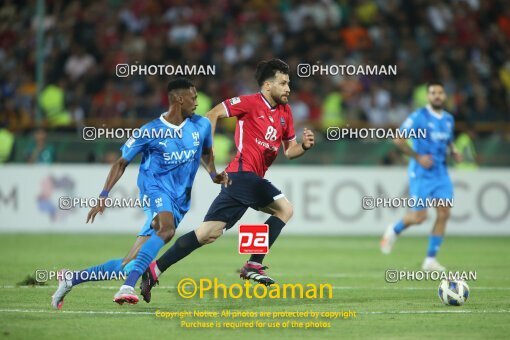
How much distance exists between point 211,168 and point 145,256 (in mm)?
1362

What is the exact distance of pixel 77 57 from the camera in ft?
77.1

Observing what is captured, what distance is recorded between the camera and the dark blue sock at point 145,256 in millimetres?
9430

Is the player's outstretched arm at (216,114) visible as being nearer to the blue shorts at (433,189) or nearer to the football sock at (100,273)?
the football sock at (100,273)

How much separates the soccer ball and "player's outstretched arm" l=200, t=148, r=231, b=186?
246cm

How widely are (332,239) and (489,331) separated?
12061 millimetres

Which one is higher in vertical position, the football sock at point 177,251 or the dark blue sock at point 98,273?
the football sock at point 177,251

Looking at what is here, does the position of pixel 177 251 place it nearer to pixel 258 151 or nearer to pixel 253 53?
pixel 258 151

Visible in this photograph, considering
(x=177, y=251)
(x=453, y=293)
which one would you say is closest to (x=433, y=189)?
(x=453, y=293)

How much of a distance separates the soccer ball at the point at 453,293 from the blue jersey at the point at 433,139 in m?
4.89

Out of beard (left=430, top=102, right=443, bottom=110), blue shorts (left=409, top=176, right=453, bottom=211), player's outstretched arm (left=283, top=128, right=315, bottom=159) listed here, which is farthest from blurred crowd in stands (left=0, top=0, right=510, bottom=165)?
player's outstretched arm (left=283, top=128, right=315, bottom=159)

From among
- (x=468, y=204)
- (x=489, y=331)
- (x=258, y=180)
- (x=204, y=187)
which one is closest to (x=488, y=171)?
(x=468, y=204)

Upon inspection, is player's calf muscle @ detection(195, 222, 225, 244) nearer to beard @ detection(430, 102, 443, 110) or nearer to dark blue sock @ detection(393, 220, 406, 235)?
beard @ detection(430, 102, 443, 110)

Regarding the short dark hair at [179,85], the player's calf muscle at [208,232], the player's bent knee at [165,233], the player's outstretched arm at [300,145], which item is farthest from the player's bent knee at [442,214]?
the player's bent knee at [165,233]

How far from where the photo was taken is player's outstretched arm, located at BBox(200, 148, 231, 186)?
33.9 ft
